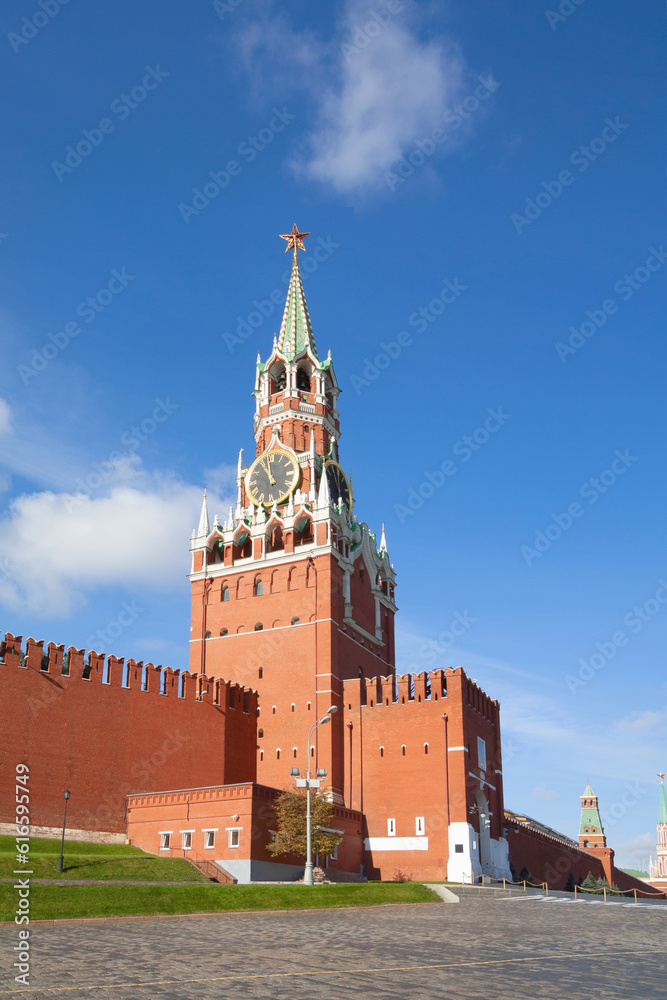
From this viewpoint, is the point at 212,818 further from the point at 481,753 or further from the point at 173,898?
the point at 481,753

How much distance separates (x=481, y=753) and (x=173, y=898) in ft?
95.7

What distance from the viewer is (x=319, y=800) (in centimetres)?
4094

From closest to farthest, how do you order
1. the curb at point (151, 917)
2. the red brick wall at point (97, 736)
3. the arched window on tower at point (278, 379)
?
the curb at point (151, 917), the red brick wall at point (97, 736), the arched window on tower at point (278, 379)

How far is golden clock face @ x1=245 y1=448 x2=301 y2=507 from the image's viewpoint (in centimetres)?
6150

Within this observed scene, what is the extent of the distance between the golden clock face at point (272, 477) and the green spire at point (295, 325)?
8.91 metres

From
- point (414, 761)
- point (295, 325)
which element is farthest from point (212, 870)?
point (295, 325)

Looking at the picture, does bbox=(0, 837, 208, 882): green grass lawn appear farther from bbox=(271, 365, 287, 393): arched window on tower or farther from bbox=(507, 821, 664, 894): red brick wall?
bbox=(271, 365, 287, 393): arched window on tower

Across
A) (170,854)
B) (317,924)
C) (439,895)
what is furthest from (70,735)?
(317,924)

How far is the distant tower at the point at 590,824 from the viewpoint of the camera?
11869 cm

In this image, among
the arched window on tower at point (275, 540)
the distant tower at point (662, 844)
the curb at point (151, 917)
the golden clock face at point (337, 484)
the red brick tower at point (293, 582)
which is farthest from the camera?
the distant tower at point (662, 844)

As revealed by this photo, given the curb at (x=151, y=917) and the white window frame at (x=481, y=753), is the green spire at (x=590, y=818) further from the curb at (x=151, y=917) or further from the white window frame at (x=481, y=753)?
the curb at (x=151, y=917)

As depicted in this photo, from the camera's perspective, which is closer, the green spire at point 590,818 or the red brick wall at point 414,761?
the red brick wall at point 414,761

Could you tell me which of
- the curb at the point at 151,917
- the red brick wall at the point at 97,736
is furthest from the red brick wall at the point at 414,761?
the curb at the point at 151,917

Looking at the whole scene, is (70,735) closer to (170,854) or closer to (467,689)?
(170,854)
